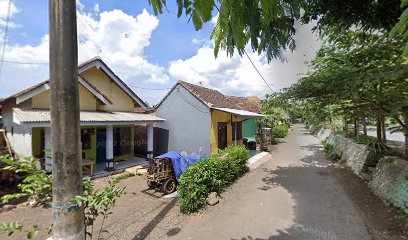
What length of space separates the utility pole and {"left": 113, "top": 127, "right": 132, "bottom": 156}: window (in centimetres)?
1437

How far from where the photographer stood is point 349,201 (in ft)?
24.6

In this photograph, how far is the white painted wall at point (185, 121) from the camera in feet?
47.9

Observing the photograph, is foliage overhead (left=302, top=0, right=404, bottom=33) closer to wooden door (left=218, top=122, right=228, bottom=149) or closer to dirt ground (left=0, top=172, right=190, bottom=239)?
dirt ground (left=0, top=172, right=190, bottom=239)

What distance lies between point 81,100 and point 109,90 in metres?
2.51

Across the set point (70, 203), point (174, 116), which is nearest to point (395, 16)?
point (70, 203)

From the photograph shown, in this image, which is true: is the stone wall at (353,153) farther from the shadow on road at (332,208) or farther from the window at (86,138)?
the window at (86,138)

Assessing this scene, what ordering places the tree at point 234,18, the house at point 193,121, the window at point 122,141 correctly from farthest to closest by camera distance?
the window at point 122,141 < the house at point 193,121 < the tree at point 234,18

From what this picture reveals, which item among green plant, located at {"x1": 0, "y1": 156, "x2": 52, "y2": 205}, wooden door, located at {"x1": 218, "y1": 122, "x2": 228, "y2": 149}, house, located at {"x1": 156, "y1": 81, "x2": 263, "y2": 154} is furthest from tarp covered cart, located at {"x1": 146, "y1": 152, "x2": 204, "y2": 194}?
green plant, located at {"x1": 0, "y1": 156, "x2": 52, "y2": 205}

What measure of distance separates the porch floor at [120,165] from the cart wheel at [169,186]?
4519 millimetres

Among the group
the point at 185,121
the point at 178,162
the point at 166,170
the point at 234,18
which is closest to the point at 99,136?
the point at 185,121

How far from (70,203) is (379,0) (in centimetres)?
649

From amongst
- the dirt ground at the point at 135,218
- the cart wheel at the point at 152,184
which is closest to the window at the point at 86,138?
the dirt ground at the point at 135,218

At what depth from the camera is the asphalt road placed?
5555 millimetres

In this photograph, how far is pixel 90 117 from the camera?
11727mm
